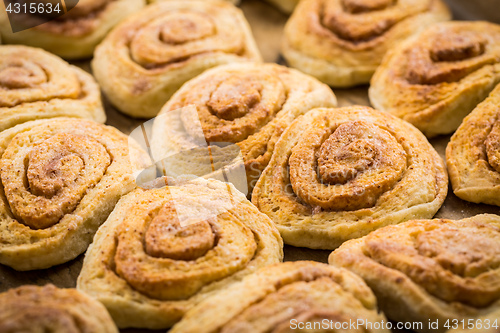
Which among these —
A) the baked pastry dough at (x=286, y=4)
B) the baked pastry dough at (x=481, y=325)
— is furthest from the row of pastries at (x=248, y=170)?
the baked pastry dough at (x=286, y=4)

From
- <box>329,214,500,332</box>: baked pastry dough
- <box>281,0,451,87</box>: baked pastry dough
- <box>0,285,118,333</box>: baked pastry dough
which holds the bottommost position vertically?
<box>0,285,118,333</box>: baked pastry dough

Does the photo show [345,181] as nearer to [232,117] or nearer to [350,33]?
[232,117]

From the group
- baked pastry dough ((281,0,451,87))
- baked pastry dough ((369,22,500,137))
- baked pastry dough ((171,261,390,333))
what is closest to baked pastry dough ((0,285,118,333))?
baked pastry dough ((171,261,390,333))

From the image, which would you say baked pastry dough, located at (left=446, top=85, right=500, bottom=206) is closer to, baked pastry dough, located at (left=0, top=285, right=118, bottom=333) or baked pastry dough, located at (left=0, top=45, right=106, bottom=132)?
baked pastry dough, located at (left=0, top=285, right=118, bottom=333)

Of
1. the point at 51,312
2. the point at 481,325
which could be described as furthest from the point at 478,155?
the point at 51,312

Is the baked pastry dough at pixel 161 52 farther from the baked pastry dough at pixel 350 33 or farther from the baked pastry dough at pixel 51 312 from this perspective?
the baked pastry dough at pixel 51 312

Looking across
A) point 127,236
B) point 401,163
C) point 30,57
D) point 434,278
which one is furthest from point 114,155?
point 434,278
